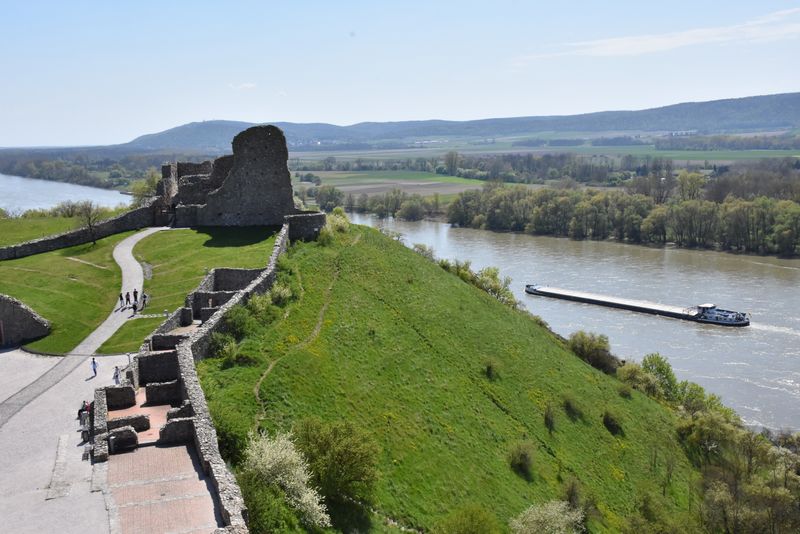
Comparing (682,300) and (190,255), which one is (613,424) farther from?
(682,300)

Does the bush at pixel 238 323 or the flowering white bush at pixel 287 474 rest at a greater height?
the bush at pixel 238 323

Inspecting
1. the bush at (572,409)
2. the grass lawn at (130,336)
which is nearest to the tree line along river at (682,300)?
the bush at (572,409)

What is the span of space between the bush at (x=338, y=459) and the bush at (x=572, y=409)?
20189mm

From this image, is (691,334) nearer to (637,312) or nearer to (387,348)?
(637,312)

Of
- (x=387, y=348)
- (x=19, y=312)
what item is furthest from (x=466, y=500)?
(x=19, y=312)

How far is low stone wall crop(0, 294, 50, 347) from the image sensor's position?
31516 millimetres

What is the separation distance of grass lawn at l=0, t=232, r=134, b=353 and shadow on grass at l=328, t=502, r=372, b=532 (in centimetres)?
1519

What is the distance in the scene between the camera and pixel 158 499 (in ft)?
57.4

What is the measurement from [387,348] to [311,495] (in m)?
16.4

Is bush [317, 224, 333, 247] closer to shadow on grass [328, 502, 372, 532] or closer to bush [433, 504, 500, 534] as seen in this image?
shadow on grass [328, 502, 372, 532]

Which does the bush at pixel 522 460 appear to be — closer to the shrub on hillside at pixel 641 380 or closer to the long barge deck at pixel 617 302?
the shrub on hillside at pixel 641 380

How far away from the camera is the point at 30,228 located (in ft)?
162

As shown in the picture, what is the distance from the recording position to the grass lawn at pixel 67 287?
104ft

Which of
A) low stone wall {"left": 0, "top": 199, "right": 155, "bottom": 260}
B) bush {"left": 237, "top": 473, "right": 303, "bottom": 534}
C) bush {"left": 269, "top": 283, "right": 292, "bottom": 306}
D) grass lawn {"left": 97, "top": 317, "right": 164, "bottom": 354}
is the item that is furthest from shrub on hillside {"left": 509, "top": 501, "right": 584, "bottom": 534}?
low stone wall {"left": 0, "top": 199, "right": 155, "bottom": 260}
